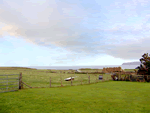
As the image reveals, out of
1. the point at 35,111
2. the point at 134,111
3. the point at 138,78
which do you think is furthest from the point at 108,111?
the point at 138,78

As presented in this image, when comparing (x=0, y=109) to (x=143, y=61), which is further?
(x=143, y=61)

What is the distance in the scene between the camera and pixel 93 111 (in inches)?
268

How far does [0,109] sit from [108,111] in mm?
6275

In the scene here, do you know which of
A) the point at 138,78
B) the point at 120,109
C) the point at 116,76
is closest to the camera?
the point at 120,109

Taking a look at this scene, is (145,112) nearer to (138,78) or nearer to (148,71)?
(138,78)

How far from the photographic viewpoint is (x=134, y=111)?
6.82 meters

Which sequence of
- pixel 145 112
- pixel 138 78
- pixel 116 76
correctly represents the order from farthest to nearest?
pixel 116 76
pixel 138 78
pixel 145 112

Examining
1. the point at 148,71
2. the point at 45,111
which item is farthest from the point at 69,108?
the point at 148,71

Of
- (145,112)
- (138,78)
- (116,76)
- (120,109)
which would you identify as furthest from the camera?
(116,76)

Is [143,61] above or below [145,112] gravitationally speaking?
above

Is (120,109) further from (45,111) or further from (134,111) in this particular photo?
(45,111)

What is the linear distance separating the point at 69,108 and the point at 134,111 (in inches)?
148

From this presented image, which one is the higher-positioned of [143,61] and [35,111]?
[143,61]

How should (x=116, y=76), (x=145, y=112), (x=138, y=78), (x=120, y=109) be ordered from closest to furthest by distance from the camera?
1. (x=145, y=112)
2. (x=120, y=109)
3. (x=138, y=78)
4. (x=116, y=76)
